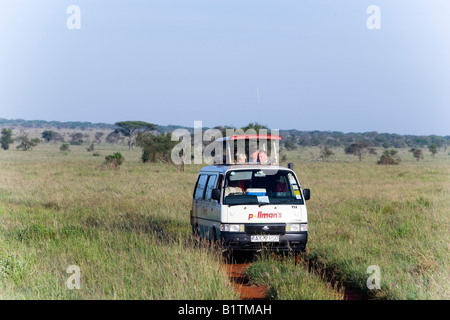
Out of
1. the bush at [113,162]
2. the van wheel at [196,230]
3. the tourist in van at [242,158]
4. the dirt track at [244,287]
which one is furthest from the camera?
the bush at [113,162]

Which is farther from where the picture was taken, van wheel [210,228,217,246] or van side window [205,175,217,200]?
van side window [205,175,217,200]

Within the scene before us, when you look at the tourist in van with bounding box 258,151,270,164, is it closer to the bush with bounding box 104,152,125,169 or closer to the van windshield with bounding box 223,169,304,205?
the van windshield with bounding box 223,169,304,205

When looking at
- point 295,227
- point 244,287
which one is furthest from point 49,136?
point 244,287

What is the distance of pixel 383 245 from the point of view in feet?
37.1

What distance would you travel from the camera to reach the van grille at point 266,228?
35.3ft

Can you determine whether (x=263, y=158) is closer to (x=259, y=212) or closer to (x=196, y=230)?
(x=259, y=212)

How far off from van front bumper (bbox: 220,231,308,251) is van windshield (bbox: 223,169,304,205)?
23.0 inches

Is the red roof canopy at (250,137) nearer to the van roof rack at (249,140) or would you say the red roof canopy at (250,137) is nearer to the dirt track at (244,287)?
the van roof rack at (249,140)

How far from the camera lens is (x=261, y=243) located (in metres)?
10.8

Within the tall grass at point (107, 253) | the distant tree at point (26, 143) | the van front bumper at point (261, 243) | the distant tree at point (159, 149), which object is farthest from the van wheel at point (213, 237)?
the distant tree at point (26, 143)

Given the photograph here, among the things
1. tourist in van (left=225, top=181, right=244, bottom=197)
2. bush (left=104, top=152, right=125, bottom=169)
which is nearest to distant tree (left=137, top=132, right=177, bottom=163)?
bush (left=104, top=152, right=125, bottom=169)

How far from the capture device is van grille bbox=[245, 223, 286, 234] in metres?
10.8
